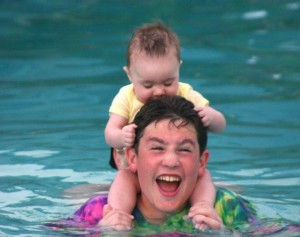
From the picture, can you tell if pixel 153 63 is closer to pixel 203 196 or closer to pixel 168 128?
pixel 168 128

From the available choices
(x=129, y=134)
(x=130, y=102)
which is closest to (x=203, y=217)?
(x=129, y=134)

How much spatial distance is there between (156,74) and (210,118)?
0.41 meters

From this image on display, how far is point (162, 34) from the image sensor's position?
22.7 ft

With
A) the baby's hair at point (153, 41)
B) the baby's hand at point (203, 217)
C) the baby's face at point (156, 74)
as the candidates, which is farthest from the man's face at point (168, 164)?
the baby's hair at point (153, 41)

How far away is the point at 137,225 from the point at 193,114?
668mm

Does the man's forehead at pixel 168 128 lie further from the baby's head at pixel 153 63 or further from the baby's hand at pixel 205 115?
the baby's head at pixel 153 63

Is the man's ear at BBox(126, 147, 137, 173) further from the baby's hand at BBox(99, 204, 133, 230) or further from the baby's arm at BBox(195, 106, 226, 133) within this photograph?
the baby's arm at BBox(195, 106, 226, 133)

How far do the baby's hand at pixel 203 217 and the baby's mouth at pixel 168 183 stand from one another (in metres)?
0.14

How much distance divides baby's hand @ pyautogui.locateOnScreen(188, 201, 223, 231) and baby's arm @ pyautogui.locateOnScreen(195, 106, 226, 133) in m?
0.54

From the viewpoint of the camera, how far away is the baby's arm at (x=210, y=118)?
6.51 metres

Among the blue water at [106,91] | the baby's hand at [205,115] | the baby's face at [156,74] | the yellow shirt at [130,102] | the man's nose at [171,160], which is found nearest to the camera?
the man's nose at [171,160]

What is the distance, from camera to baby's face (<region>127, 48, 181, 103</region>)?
22.2 feet

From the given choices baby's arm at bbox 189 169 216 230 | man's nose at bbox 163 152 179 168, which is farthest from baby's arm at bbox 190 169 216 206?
man's nose at bbox 163 152 179 168

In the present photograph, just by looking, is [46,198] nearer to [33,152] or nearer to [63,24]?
[33,152]
